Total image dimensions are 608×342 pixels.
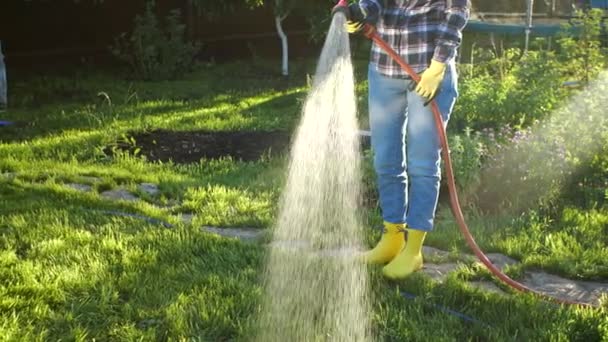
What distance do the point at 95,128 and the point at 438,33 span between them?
13.0ft

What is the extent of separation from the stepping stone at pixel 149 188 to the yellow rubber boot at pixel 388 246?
5.61ft

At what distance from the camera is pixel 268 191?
4559mm

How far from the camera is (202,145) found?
19.1ft

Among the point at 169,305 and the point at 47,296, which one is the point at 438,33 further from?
Result: the point at 47,296

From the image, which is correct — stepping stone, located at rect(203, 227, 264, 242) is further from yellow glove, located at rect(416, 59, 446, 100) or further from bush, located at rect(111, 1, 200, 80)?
bush, located at rect(111, 1, 200, 80)

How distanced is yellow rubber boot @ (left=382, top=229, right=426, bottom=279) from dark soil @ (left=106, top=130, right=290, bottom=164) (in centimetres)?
239

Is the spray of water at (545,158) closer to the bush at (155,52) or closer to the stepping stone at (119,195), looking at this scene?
the stepping stone at (119,195)

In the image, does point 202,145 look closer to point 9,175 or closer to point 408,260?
point 9,175

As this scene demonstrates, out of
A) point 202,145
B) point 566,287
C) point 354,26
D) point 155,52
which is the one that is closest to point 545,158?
point 566,287

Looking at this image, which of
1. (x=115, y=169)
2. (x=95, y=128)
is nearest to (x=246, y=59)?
(x=95, y=128)

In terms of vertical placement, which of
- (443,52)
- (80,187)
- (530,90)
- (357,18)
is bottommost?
(80,187)

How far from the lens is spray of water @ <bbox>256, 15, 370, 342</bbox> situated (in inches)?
108

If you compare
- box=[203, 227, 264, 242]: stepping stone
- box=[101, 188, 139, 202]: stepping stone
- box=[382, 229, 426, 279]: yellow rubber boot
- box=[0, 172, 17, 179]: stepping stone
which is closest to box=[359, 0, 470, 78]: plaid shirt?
box=[382, 229, 426, 279]: yellow rubber boot

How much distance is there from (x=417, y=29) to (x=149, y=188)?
230 centimetres
